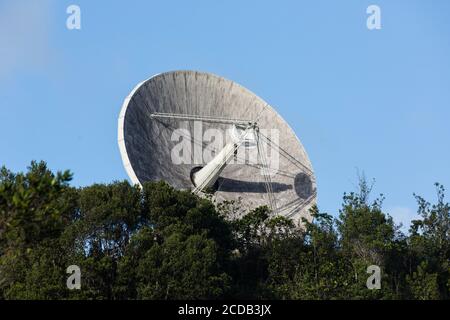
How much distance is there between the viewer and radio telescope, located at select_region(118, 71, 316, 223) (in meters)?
62.6

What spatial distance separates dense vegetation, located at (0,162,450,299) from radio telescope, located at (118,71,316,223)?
6.75 feet

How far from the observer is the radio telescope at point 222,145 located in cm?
6262

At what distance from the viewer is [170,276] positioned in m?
54.7

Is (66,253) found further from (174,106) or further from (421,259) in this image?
(421,259)

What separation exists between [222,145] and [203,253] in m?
11.7

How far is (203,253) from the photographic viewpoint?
56.0 metres

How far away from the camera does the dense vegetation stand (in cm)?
5372

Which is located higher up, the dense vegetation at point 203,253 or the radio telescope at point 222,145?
the radio telescope at point 222,145

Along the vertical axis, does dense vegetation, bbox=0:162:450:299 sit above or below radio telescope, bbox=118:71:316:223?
below

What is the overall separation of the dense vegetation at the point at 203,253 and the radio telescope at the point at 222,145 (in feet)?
6.75

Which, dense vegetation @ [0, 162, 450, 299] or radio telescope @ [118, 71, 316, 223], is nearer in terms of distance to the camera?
dense vegetation @ [0, 162, 450, 299]
